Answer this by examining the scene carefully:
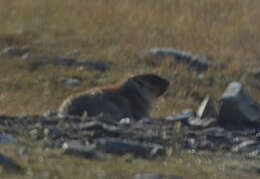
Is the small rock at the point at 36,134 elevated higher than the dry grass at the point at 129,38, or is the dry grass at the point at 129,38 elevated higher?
the dry grass at the point at 129,38

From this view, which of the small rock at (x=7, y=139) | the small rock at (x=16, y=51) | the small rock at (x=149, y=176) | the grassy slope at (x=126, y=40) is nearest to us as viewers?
the small rock at (x=149, y=176)

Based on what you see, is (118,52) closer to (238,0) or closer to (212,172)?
(238,0)

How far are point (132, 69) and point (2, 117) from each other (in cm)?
757

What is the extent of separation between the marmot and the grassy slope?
117cm

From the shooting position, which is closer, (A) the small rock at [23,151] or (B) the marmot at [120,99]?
(A) the small rock at [23,151]

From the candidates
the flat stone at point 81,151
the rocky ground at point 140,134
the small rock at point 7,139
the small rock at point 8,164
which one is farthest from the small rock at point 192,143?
the small rock at point 8,164

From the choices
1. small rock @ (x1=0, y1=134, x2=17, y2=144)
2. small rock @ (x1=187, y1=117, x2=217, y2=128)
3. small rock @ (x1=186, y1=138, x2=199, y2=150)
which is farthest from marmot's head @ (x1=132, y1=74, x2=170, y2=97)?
small rock @ (x1=0, y1=134, x2=17, y2=144)

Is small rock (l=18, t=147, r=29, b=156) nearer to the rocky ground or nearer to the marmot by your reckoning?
the rocky ground

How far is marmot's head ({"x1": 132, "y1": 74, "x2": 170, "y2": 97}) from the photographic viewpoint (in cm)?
1193

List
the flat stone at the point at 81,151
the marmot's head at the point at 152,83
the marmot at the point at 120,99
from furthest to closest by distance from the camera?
1. the marmot's head at the point at 152,83
2. the marmot at the point at 120,99
3. the flat stone at the point at 81,151

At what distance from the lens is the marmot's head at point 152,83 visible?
1193 centimetres

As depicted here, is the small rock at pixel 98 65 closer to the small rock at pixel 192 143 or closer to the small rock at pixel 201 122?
the small rock at pixel 201 122

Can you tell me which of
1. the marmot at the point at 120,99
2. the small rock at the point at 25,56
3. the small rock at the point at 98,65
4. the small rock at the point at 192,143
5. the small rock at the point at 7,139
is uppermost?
the small rock at the point at 25,56

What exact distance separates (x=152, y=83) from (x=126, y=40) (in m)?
5.35
